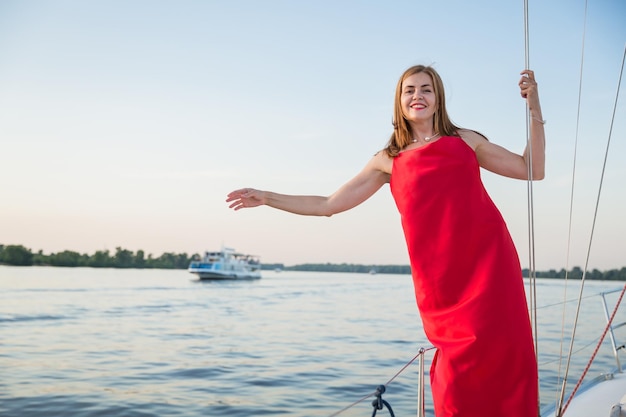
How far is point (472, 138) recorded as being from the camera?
2084 millimetres

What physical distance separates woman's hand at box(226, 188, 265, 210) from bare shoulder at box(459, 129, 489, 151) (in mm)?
737

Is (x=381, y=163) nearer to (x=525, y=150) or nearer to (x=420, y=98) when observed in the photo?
(x=420, y=98)

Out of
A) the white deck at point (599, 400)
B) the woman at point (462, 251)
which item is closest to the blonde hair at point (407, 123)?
the woman at point (462, 251)

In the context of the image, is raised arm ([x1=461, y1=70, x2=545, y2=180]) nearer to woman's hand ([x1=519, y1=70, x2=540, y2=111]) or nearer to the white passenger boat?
woman's hand ([x1=519, y1=70, x2=540, y2=111])

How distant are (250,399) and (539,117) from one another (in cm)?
920

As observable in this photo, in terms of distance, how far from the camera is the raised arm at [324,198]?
226cm

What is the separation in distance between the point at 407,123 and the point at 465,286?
58 cm

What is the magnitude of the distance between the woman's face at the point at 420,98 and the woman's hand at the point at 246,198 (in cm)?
62

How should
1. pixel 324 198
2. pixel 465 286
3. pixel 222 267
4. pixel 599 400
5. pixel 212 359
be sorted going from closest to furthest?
1. pixel 465 286
2. pixel 324 198
3. pixel 599 400
4. pixel 212 359
5. pixel 222 267

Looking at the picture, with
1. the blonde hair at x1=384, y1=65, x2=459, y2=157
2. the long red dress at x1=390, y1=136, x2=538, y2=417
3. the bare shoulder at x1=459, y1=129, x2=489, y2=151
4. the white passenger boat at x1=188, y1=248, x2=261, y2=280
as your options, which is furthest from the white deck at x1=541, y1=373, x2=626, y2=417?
the white passenger boat at x1=188, y1=248, x2=261, y2=280

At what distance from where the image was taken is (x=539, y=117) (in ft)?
6.65

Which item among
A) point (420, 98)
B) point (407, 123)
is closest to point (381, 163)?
point (407, 123)

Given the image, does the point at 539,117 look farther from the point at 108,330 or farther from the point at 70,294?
the point at 70,294

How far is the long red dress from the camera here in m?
1.88
